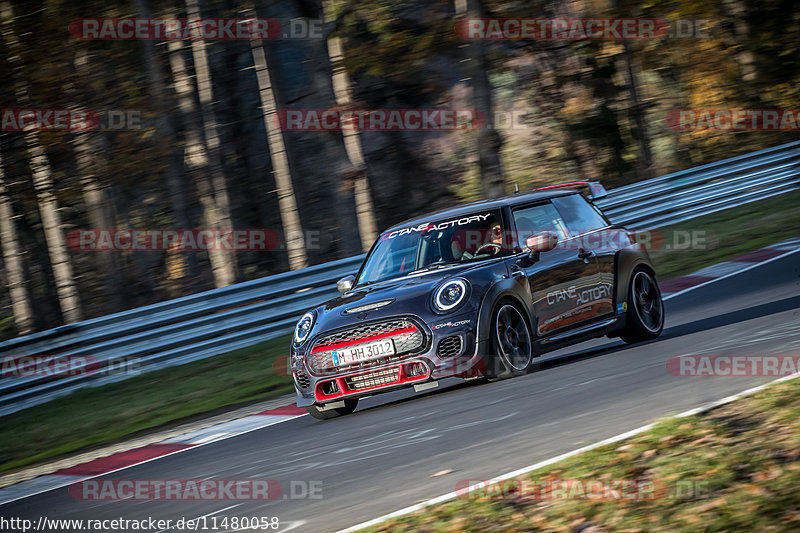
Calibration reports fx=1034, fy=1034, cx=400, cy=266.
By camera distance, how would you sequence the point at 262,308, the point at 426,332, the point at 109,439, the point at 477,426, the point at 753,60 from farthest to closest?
the point at 753,60 < the point at 262,308 < the point at 109,439 < the point at 426,332 < the point at 477,426

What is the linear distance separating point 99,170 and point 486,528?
17.5 meters

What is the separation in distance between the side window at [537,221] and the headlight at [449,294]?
104cm

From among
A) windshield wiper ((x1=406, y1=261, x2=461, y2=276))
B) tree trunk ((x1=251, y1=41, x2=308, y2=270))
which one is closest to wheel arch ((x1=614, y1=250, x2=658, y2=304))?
windshield wiper ((x1=406, y1=261, x2=461, y2=276))

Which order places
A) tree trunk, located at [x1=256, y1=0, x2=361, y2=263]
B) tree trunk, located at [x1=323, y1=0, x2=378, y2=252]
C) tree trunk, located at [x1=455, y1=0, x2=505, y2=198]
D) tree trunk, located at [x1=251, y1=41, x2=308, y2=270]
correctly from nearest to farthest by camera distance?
tree trunk, located at [x1=455, y1=0, x2=505, y2=198] → tree trunk, located at [x1=251, y1=41, x2=308, y2=270] → tree trunk, located at [x1=323, y1=0, x2=378, y2=252] → tree trunk, located at [x1=256, y1=0, x2=361, y2=263]

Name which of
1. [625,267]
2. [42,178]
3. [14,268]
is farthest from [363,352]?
[14,268]

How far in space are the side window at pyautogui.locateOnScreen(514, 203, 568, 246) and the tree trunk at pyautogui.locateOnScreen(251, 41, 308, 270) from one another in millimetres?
8685

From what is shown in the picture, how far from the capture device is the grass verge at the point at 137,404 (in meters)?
10.6

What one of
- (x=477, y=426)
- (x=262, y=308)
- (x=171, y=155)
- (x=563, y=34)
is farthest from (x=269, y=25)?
(x=477, y=426)

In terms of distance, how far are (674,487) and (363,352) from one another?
3.78m

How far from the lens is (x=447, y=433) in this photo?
6781 millimetres

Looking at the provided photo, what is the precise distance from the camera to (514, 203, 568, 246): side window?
9.08 m

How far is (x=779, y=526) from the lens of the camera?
12.6ft

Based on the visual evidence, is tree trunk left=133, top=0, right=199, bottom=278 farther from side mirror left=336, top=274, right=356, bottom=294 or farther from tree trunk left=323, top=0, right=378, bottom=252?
side mirror left=336, top=274, right=356, bottom=294

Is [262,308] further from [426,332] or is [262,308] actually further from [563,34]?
[563,34]
